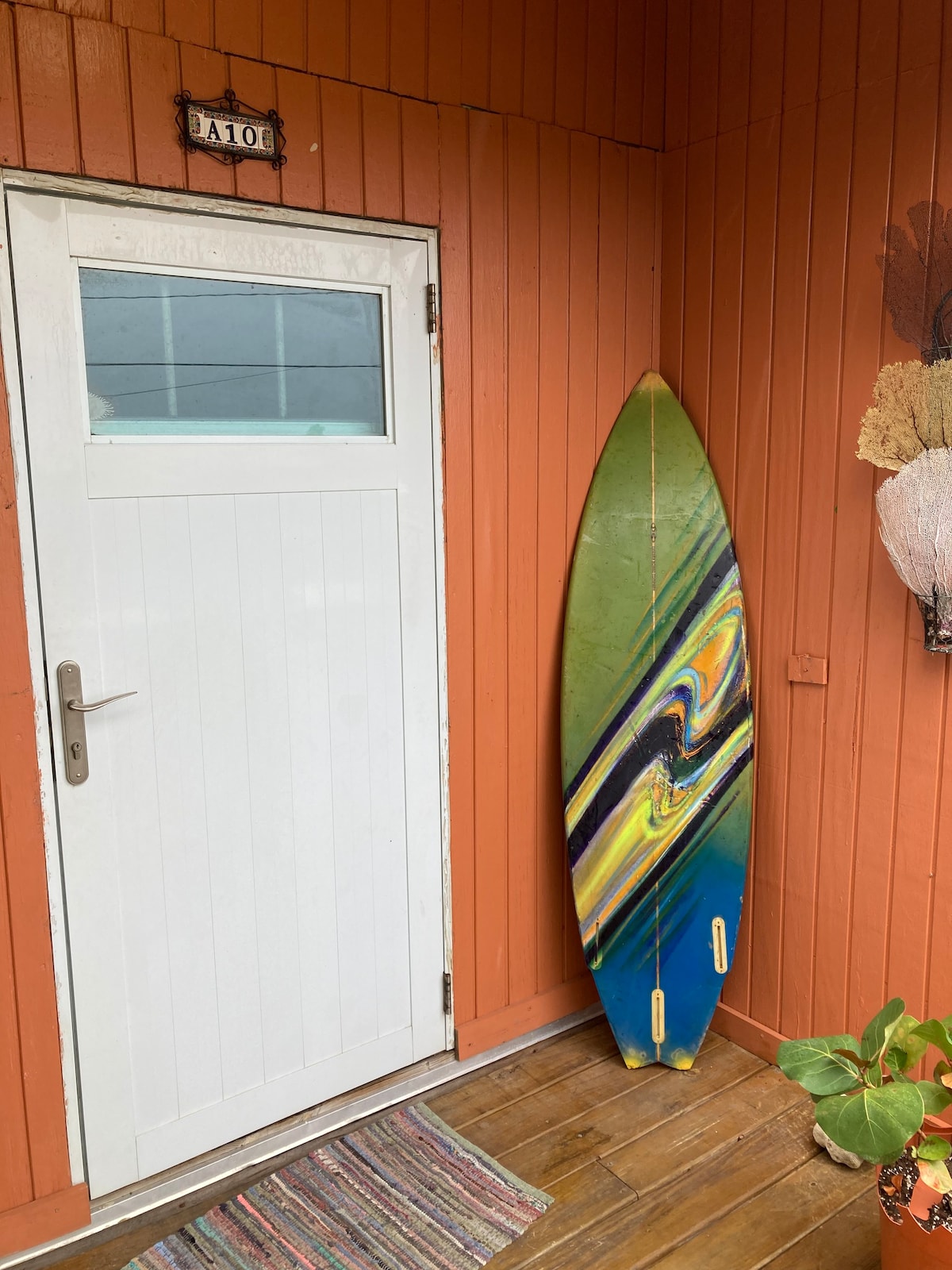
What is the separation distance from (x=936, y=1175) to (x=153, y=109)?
241 cm

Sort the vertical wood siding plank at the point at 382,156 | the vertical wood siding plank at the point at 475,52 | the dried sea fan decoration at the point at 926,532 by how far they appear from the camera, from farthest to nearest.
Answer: the vertical wood siding plank at the point at 475,52 < the vertical wood siding plank at the point at 382,156 < the dried sea fan decoration at the point at 926,532

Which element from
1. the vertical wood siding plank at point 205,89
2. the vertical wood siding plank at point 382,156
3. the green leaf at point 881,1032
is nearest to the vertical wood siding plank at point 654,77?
the vertical wood siding plank at point 382,156

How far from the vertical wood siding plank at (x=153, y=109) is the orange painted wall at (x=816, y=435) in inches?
52.6

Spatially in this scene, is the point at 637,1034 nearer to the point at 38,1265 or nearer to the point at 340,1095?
the point at 340,1095

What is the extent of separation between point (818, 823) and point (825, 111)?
167 centimetres

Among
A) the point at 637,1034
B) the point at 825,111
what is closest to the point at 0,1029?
the point at 637,1034

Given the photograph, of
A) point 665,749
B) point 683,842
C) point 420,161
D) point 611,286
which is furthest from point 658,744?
point 420,161

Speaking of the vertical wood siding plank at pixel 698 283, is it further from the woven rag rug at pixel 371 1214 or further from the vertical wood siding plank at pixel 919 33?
the woven rag rug at pixel 371 1214

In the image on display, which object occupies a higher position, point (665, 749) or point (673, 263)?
point (673, 263)

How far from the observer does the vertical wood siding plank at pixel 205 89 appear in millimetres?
1883

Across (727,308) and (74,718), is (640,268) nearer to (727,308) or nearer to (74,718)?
(727,308)

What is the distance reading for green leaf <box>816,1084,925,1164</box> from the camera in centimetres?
156

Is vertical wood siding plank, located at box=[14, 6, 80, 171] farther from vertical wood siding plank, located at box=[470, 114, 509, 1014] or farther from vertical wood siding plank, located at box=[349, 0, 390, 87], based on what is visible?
vertical wood siding plank, located at box=[470, 114, 509, 1014]

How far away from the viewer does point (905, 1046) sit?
1766 millimetres
